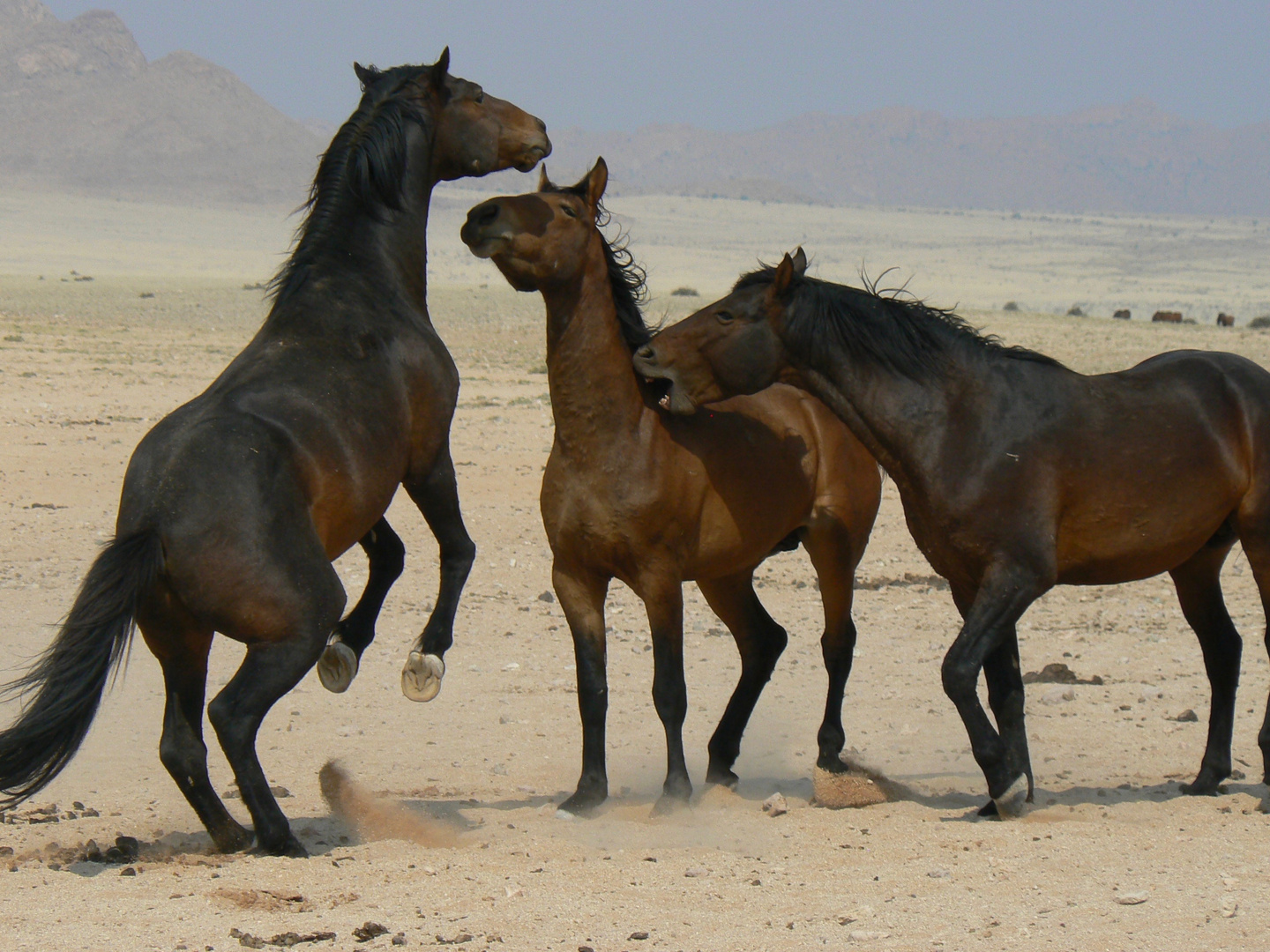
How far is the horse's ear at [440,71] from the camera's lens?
608 cm

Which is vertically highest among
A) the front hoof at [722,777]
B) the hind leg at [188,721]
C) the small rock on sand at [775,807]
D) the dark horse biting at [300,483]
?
the dark horse biting at [300,483]

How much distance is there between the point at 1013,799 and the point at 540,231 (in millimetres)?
2833

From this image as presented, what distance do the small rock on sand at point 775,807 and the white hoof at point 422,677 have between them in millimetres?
1421

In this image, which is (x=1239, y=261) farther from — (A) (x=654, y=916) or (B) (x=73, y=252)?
(A) (x=654, y=916)

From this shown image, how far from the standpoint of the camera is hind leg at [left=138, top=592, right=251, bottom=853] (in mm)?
5047

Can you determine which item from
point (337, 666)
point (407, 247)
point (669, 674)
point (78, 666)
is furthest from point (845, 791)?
point (78, 666)

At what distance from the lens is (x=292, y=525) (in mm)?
4930

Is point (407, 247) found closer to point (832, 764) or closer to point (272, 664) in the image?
point (272, 664)

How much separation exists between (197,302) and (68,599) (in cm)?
3003

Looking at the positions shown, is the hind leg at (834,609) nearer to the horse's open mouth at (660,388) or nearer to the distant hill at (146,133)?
the horse's open mouth at (660,388)

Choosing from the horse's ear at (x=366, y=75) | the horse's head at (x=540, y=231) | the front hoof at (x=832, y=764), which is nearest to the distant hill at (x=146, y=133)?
the horse's ear at (x=366, y=75)

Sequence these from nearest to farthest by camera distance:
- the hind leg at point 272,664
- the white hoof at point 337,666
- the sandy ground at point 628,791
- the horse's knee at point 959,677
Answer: the sandy ground at point 628,791, the hind leg at point 272,664, the horse's knee at point 959,677, the white hoof at point 337,666

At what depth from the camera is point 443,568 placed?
6031 millimetres

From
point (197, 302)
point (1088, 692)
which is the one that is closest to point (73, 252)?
point (197, 302)
